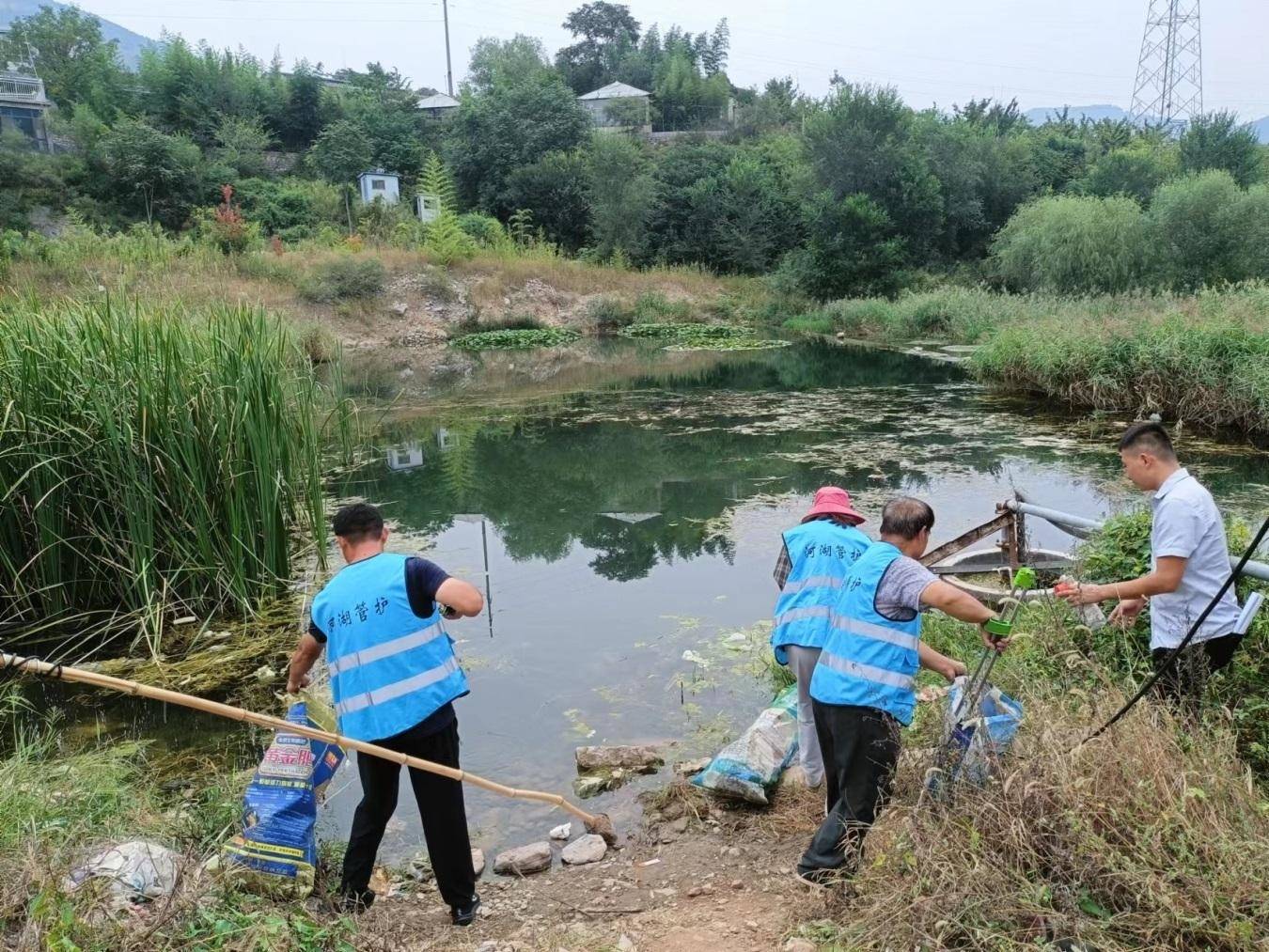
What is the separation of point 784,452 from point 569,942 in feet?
32.6

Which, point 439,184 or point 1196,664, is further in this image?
point 439,184

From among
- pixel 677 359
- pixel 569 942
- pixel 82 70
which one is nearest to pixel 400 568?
pixel 569 942

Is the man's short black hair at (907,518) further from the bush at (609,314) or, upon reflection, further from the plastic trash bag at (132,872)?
the bush at (609,314)

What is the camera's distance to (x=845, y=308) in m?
30.7

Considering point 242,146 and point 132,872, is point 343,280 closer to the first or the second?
point 242,146

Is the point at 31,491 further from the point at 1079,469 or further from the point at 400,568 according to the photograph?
the point at 1079,469

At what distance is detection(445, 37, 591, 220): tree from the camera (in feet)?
137

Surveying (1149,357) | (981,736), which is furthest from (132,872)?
(1149,357)

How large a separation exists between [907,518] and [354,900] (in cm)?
243

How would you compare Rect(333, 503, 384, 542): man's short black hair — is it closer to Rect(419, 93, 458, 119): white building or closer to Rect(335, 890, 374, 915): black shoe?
Rect(335, 890, 374, 915): black shoe

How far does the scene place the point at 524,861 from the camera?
3.84 meters

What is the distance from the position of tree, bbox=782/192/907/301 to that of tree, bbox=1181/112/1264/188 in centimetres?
1245

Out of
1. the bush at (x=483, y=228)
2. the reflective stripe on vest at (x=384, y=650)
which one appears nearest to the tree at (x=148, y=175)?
the bush at (x=483, y=228)

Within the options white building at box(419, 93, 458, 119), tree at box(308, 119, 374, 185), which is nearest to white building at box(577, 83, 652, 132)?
white building at box(419, 93, 458, 119)
